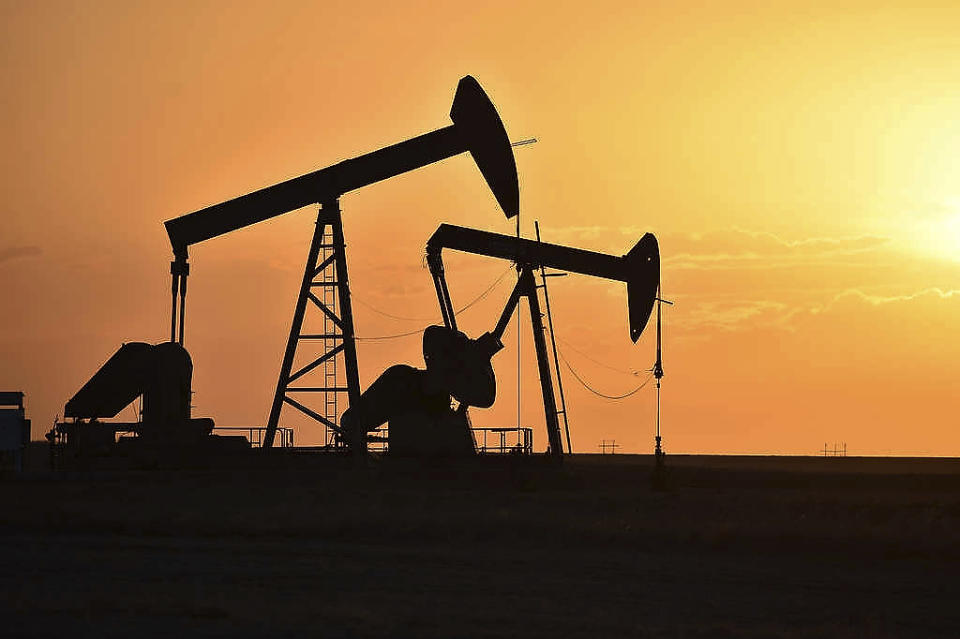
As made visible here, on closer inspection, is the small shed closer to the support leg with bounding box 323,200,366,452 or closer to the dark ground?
the dark ground

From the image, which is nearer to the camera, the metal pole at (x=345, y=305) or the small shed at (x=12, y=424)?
the metal pole at (x=345, y=305)

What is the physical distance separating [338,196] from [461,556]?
1870cm

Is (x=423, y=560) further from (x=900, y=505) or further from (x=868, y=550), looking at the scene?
(x=900, y=505)

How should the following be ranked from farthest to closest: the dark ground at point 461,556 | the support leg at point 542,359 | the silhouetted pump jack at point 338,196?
the support leg at point 542,359 < the silhouetted pump jack at point 338,196 < the dark ground at point 461,556

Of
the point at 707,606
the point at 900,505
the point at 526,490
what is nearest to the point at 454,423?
the point at 526,490

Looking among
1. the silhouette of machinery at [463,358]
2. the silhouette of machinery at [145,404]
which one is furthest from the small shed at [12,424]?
the silhouette of machinery at [463,358]

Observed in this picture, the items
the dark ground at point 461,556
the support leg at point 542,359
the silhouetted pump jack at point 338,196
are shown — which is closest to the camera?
the dark ground at point 461,556

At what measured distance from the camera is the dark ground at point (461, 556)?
1712 centimetres

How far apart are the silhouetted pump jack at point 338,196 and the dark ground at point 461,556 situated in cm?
366

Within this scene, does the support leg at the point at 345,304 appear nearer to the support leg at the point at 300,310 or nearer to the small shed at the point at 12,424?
the support leg at the point at 300,310

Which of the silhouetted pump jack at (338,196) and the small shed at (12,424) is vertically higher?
the silhouetted pump jack at (338,196)

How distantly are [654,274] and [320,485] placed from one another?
11.8 m

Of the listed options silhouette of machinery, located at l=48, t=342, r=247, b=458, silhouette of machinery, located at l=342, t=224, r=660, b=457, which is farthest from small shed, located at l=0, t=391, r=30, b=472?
silhouette of machinery, located at l=342, t=224, r=660, b=457

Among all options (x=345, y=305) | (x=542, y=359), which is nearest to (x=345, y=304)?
(x=345, y=305)
